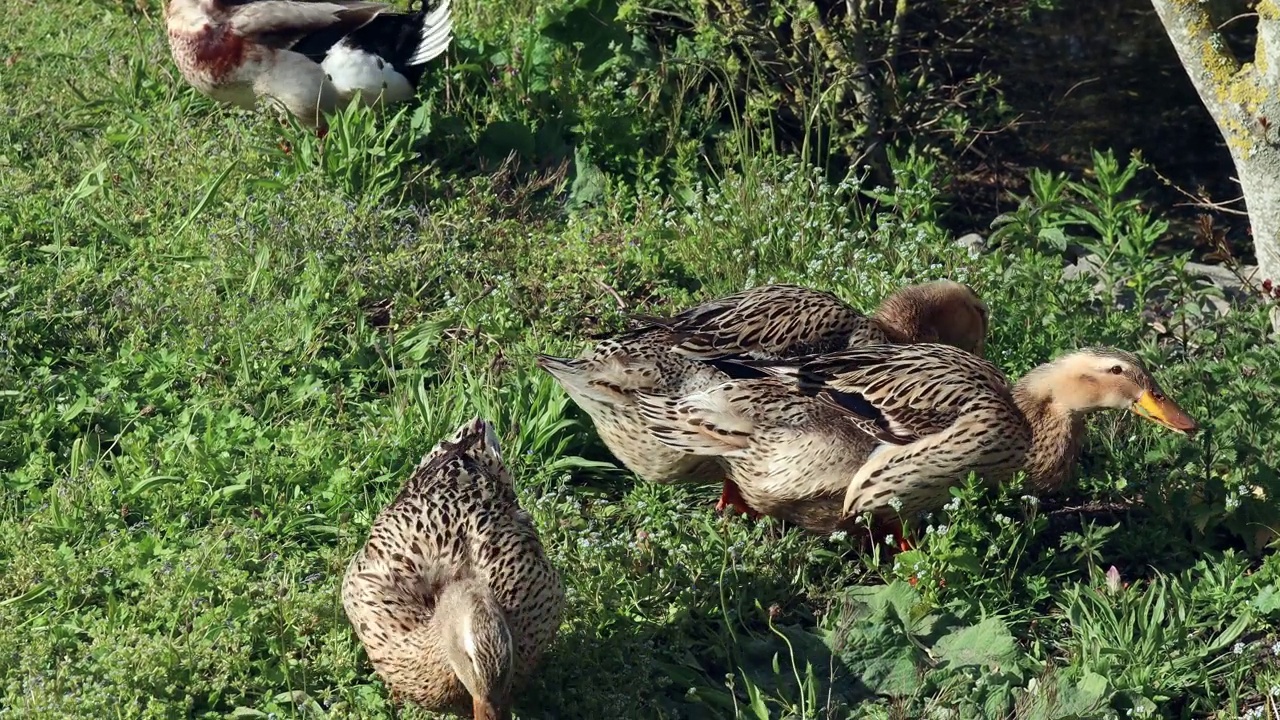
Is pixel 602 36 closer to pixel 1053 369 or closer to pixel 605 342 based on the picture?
pixel 605 342

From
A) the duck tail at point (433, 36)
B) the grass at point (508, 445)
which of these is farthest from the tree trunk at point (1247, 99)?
the duck tail at point (433, 36)

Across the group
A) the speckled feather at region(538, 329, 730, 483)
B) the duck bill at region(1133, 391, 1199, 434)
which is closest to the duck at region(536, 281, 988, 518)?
the speckled feather at region(538, 329, 730, 483)

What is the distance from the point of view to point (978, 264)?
6.69 m

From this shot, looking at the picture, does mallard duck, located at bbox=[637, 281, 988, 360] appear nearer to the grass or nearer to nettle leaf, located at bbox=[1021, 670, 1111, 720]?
the grass

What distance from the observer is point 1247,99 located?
6117mm

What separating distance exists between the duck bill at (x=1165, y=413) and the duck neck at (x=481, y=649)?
7.57 feet

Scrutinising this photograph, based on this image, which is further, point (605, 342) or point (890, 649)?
point (605, 342)

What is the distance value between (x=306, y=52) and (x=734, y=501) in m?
3.65

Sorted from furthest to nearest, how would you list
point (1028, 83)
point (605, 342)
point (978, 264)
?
point (1028, 83) < point (978, 264) < point (605, 342)

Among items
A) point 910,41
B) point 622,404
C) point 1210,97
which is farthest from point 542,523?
point 910,41

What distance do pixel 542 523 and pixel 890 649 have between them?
124 centimetres

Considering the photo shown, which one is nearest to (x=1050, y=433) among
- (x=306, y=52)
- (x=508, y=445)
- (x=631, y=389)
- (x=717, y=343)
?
(x=717, y=343)

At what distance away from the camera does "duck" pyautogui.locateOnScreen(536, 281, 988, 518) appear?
5297mm

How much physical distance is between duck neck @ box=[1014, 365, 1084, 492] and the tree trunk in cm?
161
